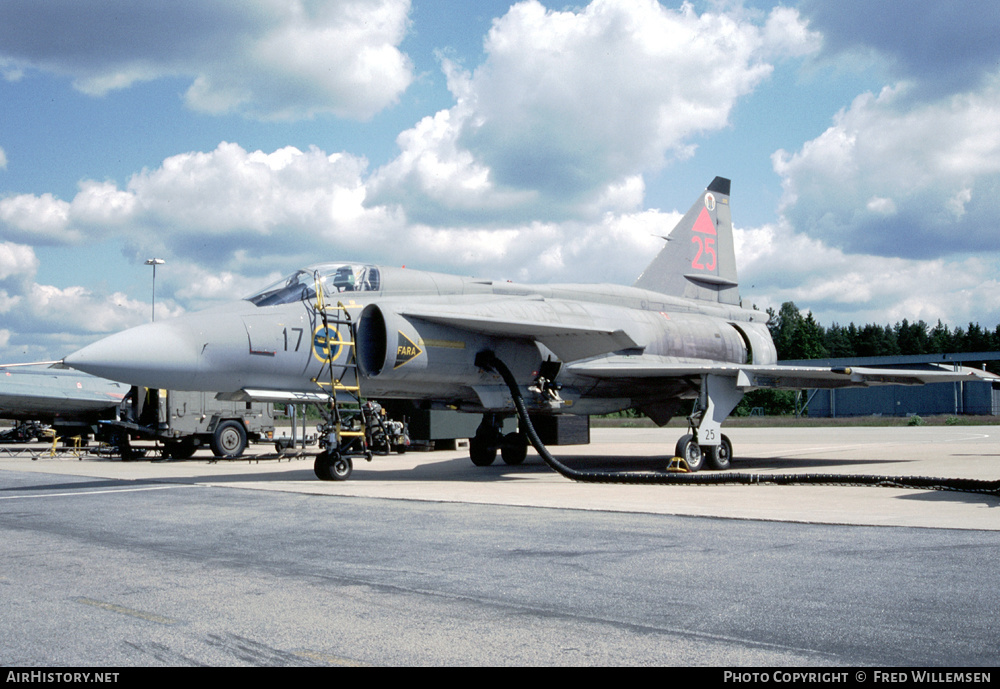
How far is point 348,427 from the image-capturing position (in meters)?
12.8

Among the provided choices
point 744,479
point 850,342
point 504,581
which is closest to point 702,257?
point 744,479

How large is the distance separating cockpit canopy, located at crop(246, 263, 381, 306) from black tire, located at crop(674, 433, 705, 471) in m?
5.76

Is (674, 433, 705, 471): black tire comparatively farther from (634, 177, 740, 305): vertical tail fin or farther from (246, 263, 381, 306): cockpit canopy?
(246, 263, 381, 306): cockpit canopy

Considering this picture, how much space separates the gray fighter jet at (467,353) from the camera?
10938 mm

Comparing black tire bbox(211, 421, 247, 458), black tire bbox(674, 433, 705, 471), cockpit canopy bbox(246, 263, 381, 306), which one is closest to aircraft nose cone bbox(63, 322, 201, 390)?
cockpit canopy bbox(246, 263, 381, 306)

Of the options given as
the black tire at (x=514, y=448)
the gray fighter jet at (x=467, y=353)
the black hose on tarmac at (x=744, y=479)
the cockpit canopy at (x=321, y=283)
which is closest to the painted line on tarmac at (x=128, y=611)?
the gray fighter jet at (x=467, y=353)

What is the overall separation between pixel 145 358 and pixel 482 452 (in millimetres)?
7771

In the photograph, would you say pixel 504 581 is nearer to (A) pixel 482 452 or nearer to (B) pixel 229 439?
(A) pixel 482 452

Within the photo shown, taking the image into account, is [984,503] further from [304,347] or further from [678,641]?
[304,347]

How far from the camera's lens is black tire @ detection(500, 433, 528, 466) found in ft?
55.9

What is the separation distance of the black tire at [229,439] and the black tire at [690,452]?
42.7ft

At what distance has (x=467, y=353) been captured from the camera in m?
12.7

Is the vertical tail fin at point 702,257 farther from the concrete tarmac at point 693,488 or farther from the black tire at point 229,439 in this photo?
the black tire at point 229,439

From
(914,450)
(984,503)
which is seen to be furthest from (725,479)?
(914,450)
